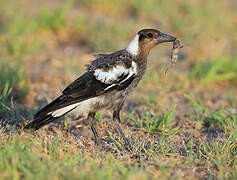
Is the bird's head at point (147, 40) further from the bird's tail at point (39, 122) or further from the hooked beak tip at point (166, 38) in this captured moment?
the bird's tail at point (39, 122)

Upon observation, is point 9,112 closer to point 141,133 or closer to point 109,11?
point 141,133

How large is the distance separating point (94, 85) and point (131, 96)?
1.48 metres

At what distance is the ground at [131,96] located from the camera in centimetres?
288

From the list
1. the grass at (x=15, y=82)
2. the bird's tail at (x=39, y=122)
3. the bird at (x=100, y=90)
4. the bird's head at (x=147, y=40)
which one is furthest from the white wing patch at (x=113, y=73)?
the grass at (x=15, y=82)

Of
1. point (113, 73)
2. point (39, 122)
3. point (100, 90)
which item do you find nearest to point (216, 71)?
point (113, 73)

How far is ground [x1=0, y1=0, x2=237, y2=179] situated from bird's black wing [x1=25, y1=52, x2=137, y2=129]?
296 millimetres

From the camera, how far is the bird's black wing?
145 inches

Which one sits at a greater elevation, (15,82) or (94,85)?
(15,82)

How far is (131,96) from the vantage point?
5.20m

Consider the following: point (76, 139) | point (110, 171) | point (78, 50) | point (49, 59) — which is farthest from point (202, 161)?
point (78, 50)

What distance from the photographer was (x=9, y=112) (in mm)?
4223

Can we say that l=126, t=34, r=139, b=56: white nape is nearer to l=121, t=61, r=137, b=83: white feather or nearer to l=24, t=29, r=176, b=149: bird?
l=24, t=29, r=176, b=149: bird

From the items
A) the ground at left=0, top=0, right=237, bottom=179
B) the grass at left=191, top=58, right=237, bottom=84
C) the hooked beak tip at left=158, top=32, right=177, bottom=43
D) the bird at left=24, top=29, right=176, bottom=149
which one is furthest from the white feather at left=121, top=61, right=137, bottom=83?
the grass at left=191, top=58, right=237, bottom=84

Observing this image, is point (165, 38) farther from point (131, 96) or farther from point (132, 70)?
point (131, 96)
